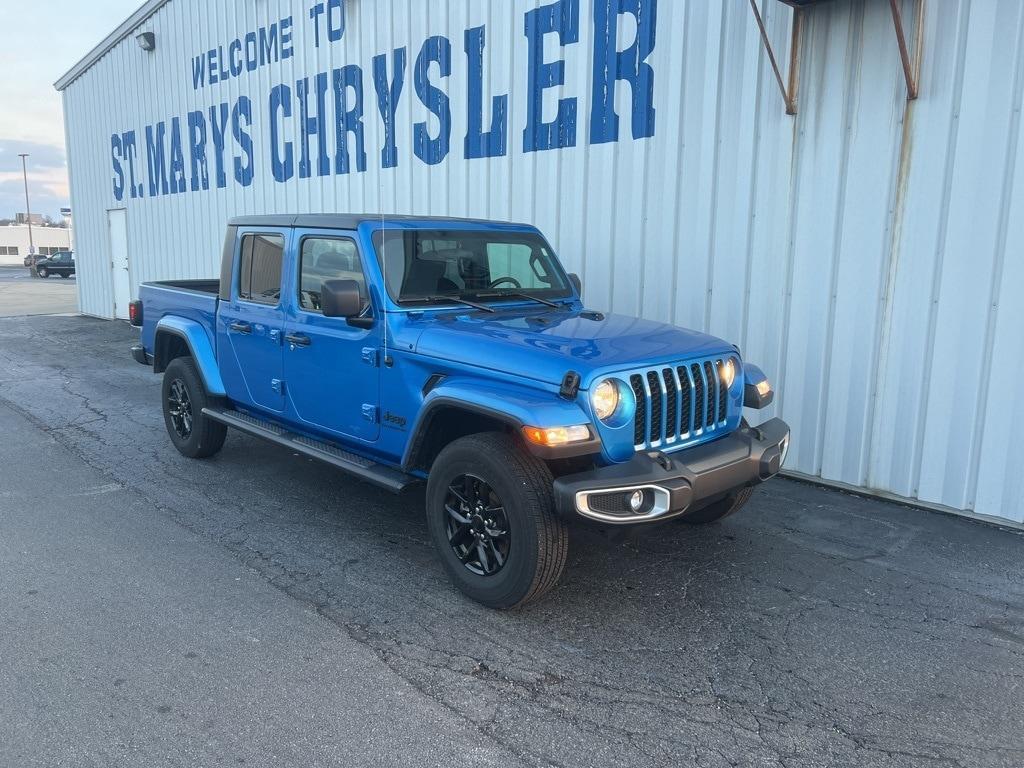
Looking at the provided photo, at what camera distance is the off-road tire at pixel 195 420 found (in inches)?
237

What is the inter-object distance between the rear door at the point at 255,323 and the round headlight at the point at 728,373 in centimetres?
282

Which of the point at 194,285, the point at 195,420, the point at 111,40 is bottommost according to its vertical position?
the point at 195,420

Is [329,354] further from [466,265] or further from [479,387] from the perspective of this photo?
[479,387]

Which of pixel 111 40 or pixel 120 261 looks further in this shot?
pixel 120 261

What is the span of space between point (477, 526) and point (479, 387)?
2.26 ft

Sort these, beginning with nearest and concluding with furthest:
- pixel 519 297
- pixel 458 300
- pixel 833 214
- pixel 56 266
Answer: pixel 458 300
pixel 519 297
pixel 833 214
pixel 56 266

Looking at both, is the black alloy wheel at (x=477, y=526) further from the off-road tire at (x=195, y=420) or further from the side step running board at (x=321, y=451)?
the off-road tire at (x=195, y=420)

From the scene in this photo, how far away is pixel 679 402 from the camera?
3799 mm

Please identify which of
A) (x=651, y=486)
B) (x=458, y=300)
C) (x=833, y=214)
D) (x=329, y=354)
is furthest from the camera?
(x=833, y=214)

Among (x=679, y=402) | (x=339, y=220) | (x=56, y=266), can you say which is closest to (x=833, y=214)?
(x=679, y=402)

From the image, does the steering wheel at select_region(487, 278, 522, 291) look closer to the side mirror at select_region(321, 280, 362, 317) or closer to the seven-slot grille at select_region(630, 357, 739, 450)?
the side mirror at select_region(321, 280, 362, 317)

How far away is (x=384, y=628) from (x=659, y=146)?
4.75m

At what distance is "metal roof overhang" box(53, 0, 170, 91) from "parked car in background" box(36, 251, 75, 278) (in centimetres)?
2706

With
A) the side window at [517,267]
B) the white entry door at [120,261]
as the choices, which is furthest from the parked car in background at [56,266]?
the side window at [517,267]
